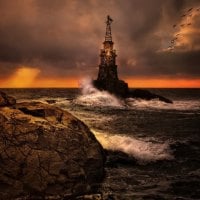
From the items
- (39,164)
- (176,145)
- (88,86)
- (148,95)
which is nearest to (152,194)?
(39,164)


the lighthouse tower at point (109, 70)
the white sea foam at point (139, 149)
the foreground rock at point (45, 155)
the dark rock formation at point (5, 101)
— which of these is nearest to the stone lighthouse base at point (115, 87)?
the lighthouse tower at point (109, 70)

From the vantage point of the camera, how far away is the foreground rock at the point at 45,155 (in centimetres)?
744

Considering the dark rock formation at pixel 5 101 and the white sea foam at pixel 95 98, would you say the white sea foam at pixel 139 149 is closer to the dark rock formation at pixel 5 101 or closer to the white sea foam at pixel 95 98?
the dark rock formation at pixel 5 101

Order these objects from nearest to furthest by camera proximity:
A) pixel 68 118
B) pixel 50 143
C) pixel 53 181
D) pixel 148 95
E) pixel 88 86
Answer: pixel 53 181 < pixel 50 143 < pixel 68 118 < pixel 148 95 < pixel 88 86

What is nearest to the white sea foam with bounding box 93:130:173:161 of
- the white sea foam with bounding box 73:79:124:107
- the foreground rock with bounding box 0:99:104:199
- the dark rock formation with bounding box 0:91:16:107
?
the foreground rock with bounding box 0:99:104:199

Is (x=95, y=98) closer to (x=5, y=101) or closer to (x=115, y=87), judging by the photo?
(x=115, y=87)

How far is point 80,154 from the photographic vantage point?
8.60 m

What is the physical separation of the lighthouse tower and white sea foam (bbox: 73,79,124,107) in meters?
2.04

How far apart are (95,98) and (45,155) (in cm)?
6375

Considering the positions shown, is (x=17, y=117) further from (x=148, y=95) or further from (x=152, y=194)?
(x=148, y=95)

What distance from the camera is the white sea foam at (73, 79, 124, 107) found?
64.0 m

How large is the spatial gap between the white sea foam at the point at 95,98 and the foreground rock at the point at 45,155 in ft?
169

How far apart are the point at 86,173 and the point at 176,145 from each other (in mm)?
8712

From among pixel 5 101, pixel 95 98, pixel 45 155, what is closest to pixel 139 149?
pixel 45 155
